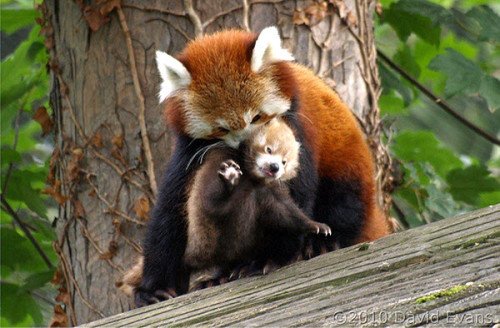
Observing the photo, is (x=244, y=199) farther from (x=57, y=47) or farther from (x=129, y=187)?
(x=57, y=47)

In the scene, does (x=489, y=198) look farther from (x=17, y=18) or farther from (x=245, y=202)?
(x=17, y=18)

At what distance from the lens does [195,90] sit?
12.8ft

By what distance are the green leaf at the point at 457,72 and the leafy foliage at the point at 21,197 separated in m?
2.29

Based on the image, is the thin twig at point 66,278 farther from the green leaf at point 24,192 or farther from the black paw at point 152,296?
the black paw at point 152,296

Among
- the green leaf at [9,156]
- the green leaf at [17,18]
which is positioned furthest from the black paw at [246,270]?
the green leaf at [17,18]

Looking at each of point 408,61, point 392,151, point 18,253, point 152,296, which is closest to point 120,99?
point 152,296

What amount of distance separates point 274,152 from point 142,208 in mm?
1242

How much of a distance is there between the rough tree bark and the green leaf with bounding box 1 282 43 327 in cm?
57

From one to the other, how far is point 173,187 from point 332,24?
4.94ft

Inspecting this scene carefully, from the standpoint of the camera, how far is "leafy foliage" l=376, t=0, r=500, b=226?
16.3 feet

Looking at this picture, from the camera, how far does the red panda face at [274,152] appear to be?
3.48 m

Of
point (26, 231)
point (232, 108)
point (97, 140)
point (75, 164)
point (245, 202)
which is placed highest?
point (232, 108)

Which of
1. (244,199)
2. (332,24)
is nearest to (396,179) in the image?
(332,24)

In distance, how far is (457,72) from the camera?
16.1 feet
